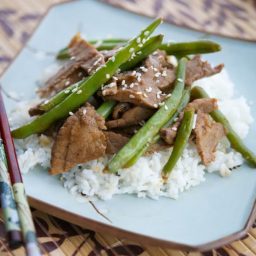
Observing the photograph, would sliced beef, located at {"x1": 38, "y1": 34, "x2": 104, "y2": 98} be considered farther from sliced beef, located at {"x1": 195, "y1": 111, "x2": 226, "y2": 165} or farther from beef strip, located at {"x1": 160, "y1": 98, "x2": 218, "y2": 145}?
sliced beef, located at {"x1": 195, "y1": 111, "x2": 226, "y2": 165}

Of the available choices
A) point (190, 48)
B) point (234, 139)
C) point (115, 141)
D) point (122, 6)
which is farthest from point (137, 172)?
point (122, 6)

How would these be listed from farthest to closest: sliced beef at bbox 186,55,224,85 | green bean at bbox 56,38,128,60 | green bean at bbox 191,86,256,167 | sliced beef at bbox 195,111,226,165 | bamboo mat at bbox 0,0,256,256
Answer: green bean at bbox 56,38,128,60 < sliced beef at bbox 186,55,224,85 < green bean at bbox 191,86,256,167 < sliced beef at bbox 195,111,226,165 < bamboo mat at bbox 0,0,256,256

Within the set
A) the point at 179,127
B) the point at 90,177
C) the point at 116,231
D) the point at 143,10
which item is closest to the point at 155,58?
the point at 179,127

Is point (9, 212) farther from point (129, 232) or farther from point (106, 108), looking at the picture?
point (106, 108)

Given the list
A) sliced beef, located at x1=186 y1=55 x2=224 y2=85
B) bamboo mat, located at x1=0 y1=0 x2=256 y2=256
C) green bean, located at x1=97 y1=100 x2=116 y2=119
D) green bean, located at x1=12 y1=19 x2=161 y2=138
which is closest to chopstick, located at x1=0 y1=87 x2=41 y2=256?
green bean, located at x1=12 y1=19 x2=161 y2=138

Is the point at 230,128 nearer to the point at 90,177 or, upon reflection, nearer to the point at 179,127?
the point at 179,127
